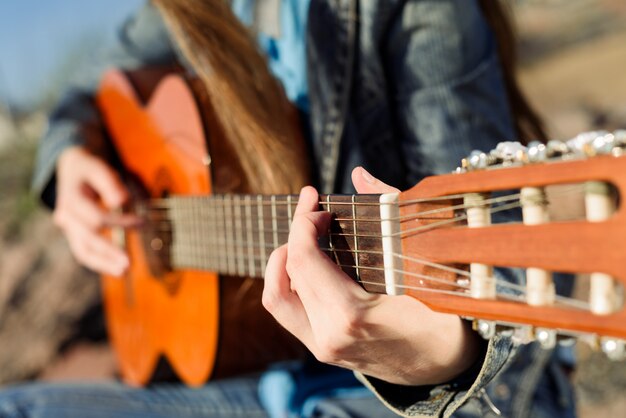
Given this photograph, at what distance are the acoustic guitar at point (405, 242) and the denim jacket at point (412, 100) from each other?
156 mm

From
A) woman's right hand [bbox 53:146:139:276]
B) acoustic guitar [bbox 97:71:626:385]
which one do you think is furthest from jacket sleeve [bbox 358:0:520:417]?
woman's right hand [bbox 53:146:139:276]

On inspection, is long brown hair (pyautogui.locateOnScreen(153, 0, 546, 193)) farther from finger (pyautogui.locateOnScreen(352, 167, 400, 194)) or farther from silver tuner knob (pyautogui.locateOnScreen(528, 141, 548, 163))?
silver tuner knob (pyautogui.locateOnScreen(528, 141, 548, 163))

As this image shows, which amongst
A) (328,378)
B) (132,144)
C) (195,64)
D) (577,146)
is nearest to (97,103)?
(132,144)

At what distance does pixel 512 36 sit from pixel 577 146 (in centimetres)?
72

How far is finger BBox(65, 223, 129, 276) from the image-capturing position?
1.35m

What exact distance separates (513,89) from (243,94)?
44cm

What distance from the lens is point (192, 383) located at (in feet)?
4.02

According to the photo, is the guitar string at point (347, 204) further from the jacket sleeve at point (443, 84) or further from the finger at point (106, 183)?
the jacket sleeve at point (443, 84)

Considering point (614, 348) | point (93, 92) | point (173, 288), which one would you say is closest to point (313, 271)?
point (614, 348)

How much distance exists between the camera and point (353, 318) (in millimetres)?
661

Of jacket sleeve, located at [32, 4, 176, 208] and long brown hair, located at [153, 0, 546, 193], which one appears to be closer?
long brown hair, located at [153, 0, 546, 193]

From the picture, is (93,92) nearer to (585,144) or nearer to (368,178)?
(368,178)

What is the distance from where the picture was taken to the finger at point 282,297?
701 millimetres

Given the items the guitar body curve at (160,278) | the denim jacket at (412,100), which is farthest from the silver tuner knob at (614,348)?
the guitar body curve at (160,278)
